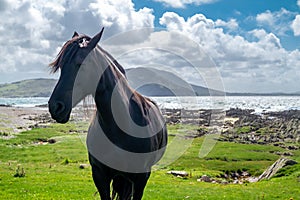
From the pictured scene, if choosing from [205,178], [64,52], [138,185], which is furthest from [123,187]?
[205,178]

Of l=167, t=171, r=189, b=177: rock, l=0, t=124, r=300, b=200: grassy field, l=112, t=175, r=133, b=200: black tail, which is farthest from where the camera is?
l=167, t=171, r=189, b=177: rock

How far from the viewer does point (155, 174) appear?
2483cm

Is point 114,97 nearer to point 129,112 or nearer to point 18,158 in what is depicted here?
point 129,112

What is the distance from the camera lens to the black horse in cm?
441

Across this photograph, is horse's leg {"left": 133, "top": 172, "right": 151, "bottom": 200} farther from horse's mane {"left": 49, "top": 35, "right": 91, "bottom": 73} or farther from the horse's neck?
horse's mane {"left": 49, "top": 35, "right": 91, "bottom": 73}

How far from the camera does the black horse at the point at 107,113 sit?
4414mm

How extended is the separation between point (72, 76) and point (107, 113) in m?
1.04

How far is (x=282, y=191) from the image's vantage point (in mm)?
17906

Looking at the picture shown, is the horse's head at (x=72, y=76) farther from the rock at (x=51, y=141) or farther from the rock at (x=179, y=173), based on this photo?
the rock at (x=51, y=141)

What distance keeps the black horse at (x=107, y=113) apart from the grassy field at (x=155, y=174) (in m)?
1.72

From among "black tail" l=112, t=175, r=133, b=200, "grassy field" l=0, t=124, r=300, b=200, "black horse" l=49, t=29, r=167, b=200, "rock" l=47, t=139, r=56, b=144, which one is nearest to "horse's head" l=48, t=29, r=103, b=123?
"black horse" l=49, t=29, r=167, b=200

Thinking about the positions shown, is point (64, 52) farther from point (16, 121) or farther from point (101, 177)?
point (16, 121)

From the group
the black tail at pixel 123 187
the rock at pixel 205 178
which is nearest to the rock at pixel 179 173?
the rock at pixel 205 178

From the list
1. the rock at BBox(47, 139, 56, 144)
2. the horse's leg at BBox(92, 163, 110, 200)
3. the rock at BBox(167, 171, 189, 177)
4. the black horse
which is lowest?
the rock at BBox(47, 139, 56, 144)
